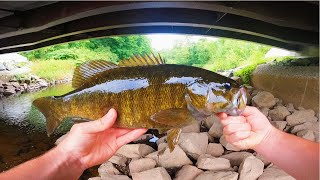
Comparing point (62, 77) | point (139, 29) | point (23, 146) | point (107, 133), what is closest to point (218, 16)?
point (139, 29)

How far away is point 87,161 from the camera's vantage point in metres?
1.35

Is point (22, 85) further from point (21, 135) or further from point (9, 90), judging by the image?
point (21, 135)

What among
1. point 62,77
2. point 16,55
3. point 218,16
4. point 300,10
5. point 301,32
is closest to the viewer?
point 300,10

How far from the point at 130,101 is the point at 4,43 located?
7.53 meters

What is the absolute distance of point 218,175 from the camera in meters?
3.15

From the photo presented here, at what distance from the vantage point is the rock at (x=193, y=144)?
11.9 ft

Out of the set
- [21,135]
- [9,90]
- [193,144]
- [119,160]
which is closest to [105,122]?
[193,144]

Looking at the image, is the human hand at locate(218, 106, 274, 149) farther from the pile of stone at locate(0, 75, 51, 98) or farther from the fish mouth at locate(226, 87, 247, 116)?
the pile of stone at locate(0, 75, 51, 98)

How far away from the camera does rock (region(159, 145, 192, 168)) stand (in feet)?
11.5

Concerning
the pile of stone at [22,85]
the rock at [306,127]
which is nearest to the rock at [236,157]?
the rock at [306,127]

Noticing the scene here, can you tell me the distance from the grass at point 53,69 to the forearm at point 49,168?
711 cm

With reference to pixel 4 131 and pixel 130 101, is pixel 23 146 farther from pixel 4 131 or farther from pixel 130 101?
pixel 130 101

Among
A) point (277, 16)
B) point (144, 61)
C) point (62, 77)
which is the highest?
point (277, 16)

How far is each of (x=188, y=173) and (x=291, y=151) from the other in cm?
211
